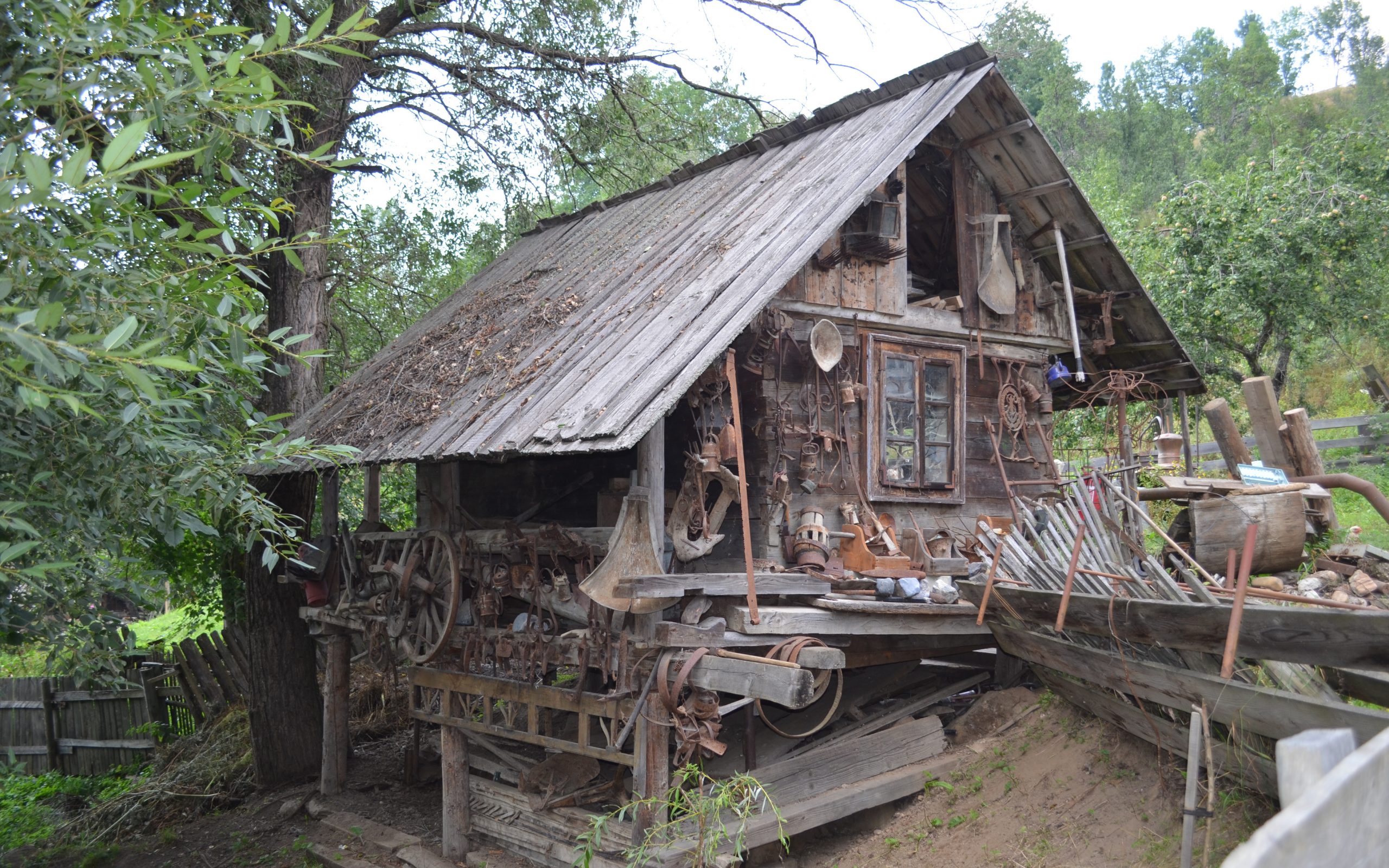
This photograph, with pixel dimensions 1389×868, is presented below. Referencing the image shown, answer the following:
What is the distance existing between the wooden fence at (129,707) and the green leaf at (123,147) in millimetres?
11143

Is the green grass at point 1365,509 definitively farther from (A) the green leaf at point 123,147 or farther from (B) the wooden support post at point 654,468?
(A) the green leaf at point 123,147

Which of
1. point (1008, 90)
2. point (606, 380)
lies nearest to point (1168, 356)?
point (1008, 90)

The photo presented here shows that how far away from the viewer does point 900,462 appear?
924 cm

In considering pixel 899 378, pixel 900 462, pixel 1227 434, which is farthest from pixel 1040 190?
pixel 1227 434

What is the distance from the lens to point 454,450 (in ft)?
24.1

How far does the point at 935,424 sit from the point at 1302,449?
12.9ft

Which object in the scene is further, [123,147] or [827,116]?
[827,116]

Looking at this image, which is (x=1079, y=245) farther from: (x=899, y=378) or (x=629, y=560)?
(x=629, y=560)

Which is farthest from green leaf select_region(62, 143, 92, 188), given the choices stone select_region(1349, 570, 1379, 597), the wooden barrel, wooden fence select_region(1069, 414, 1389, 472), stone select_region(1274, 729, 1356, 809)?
wooden fence select_region(1069, 414, 1389, 472)

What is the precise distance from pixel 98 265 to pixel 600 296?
5.45 meters

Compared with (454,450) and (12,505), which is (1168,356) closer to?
(454,450)

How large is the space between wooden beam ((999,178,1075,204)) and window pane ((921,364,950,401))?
1932mm

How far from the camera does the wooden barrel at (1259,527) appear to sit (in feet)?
29.2

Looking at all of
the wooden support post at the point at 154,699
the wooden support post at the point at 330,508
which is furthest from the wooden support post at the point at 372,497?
the wooden support post at the point at 154,699
